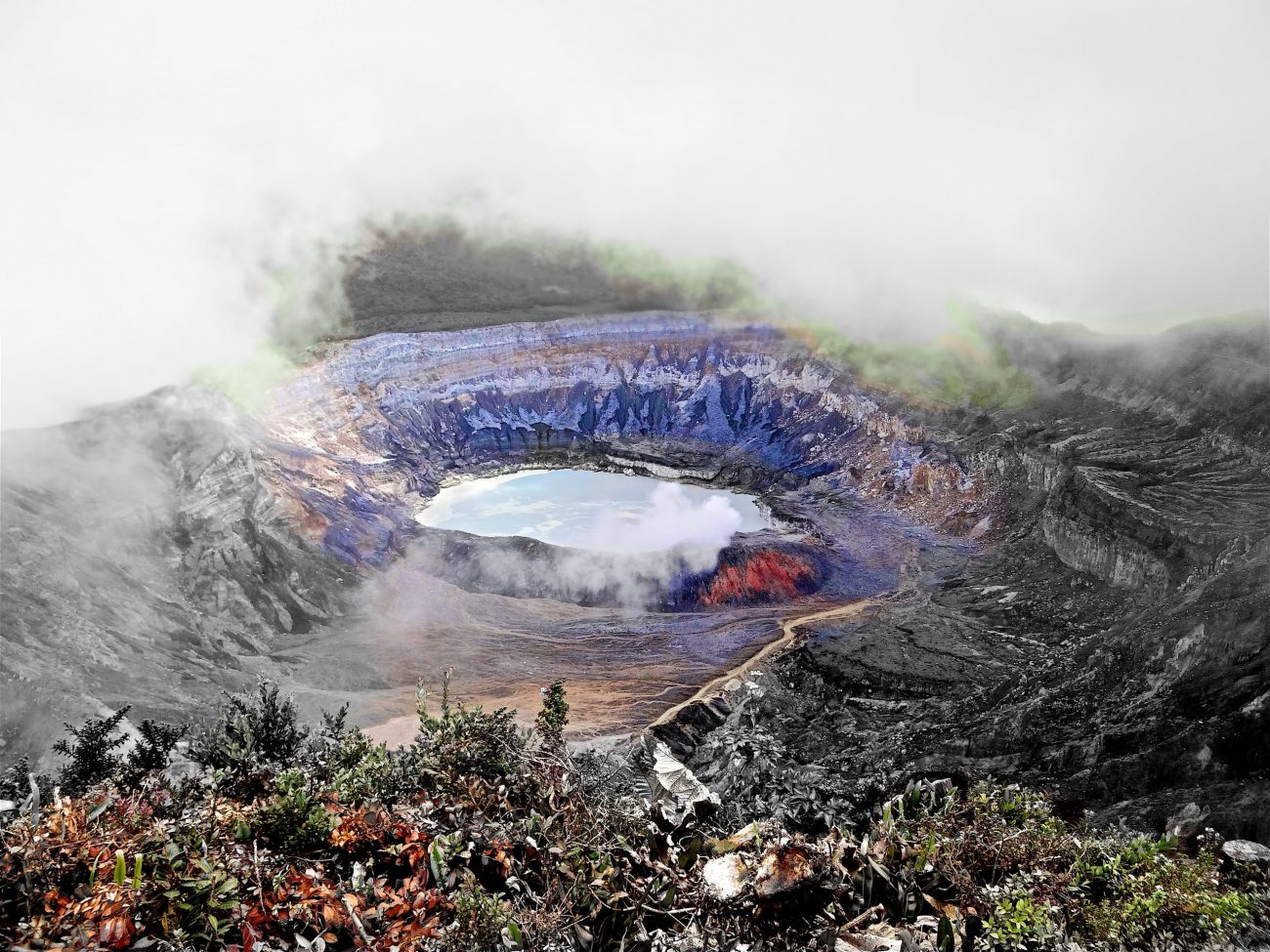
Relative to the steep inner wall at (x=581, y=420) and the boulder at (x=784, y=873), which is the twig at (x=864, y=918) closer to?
the boulder at (x=784, y=873)

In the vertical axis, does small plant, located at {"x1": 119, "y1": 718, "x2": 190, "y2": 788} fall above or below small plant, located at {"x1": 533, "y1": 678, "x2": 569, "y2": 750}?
below

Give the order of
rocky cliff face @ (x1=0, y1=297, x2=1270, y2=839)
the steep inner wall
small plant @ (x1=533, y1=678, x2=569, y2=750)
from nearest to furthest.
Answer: small plant @ (x1=533, y1=678, x2=569, y2=750)
rocky cliff face @ (x1=0, y1=297, x2=1270, y2=839)
the steep inner wall

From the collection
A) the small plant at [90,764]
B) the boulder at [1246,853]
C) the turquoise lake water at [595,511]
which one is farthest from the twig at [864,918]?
the turquoise lake water at [595,511]

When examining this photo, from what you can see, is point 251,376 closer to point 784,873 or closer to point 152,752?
point 152,752

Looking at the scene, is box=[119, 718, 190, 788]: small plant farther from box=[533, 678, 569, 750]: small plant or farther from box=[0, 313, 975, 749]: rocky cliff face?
box=[0, 313, 975, 749]: rocky cliff face

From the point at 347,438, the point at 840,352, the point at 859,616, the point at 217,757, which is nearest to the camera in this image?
the point at 217,757

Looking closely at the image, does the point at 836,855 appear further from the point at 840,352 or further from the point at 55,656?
the point at 840,352

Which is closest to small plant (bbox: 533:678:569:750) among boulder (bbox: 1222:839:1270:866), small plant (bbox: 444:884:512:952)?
small plant (bbox: 444:884:512:952)

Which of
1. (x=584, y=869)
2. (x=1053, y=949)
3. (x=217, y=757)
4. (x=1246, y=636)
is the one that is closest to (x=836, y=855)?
(x=1053, y=949)

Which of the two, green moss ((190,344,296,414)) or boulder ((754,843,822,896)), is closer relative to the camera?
boulder ((754,843,822,896))
